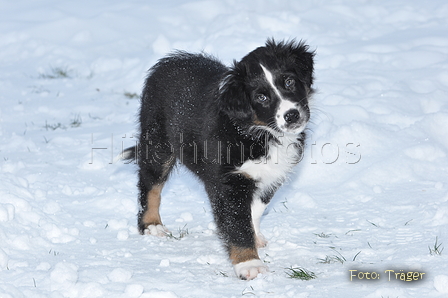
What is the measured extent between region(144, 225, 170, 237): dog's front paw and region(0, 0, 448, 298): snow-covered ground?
0.08 meters

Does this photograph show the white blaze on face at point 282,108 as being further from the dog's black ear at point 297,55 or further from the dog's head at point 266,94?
the dog's black ear at point 297,55

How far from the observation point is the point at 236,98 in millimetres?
3578

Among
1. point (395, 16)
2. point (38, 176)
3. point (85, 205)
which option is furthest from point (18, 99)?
point (395, 16)

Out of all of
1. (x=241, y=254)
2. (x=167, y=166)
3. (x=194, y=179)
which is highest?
(x=241, y=254)

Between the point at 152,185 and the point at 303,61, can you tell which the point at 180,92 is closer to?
the point at 152,185

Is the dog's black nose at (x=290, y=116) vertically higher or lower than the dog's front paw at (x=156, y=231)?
higher

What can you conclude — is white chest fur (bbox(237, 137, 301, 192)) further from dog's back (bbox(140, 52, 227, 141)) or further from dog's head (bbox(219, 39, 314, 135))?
dog's back (bbox(140, 52, 227, 141))

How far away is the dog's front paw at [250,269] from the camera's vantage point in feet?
11.1

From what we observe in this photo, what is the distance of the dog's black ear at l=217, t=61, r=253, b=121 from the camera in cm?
358

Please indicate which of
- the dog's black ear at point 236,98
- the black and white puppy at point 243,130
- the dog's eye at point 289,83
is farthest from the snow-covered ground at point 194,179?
A: the dog's eye at point 289,83

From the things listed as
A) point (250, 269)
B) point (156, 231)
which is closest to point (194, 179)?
point (156, 231)

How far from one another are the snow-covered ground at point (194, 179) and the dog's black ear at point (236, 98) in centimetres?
94

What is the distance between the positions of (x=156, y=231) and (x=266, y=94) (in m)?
1.34

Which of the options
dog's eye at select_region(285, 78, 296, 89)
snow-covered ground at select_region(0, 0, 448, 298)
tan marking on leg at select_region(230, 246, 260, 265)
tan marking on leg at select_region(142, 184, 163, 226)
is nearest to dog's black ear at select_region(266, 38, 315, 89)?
dog's eye at select_region(285, 78, 296, 89)
